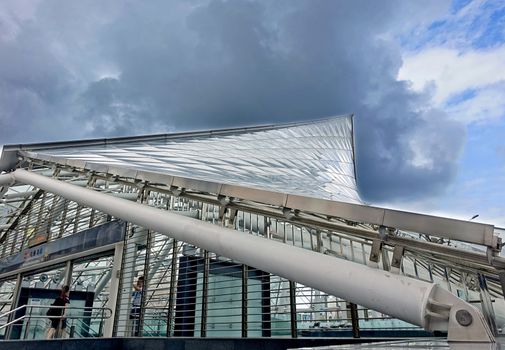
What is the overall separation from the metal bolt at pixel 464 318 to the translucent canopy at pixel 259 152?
4.75 m

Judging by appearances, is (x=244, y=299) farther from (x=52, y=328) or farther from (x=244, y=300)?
(x=52, y=328)

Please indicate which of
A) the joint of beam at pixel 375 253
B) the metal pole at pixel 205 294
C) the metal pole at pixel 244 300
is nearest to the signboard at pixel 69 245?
the metal pole at pixel 205 294

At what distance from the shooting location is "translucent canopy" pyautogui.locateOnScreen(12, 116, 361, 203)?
766 centimetres

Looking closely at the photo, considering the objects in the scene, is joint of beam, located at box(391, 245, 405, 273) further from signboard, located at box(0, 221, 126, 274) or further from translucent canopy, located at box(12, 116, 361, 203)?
signboard, located at box(0, 221, 126, 274)

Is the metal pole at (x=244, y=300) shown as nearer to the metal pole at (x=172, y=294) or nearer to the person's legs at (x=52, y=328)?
the metal pole at (x=172, y=294)

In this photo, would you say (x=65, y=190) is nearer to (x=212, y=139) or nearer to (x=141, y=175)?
(x=141, y=175)

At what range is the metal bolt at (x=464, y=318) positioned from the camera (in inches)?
78.3

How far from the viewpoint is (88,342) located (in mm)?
6277

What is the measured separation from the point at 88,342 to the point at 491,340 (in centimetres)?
630

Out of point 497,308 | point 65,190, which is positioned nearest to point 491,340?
point 497,308

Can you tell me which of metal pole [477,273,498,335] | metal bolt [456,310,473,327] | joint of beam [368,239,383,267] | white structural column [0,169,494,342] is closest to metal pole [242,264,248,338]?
white structural column [0,169,494,342]

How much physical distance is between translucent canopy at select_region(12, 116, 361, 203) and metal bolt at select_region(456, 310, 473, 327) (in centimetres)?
475

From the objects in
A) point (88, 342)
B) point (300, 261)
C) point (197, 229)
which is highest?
point (197, 229)

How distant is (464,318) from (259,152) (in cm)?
864
